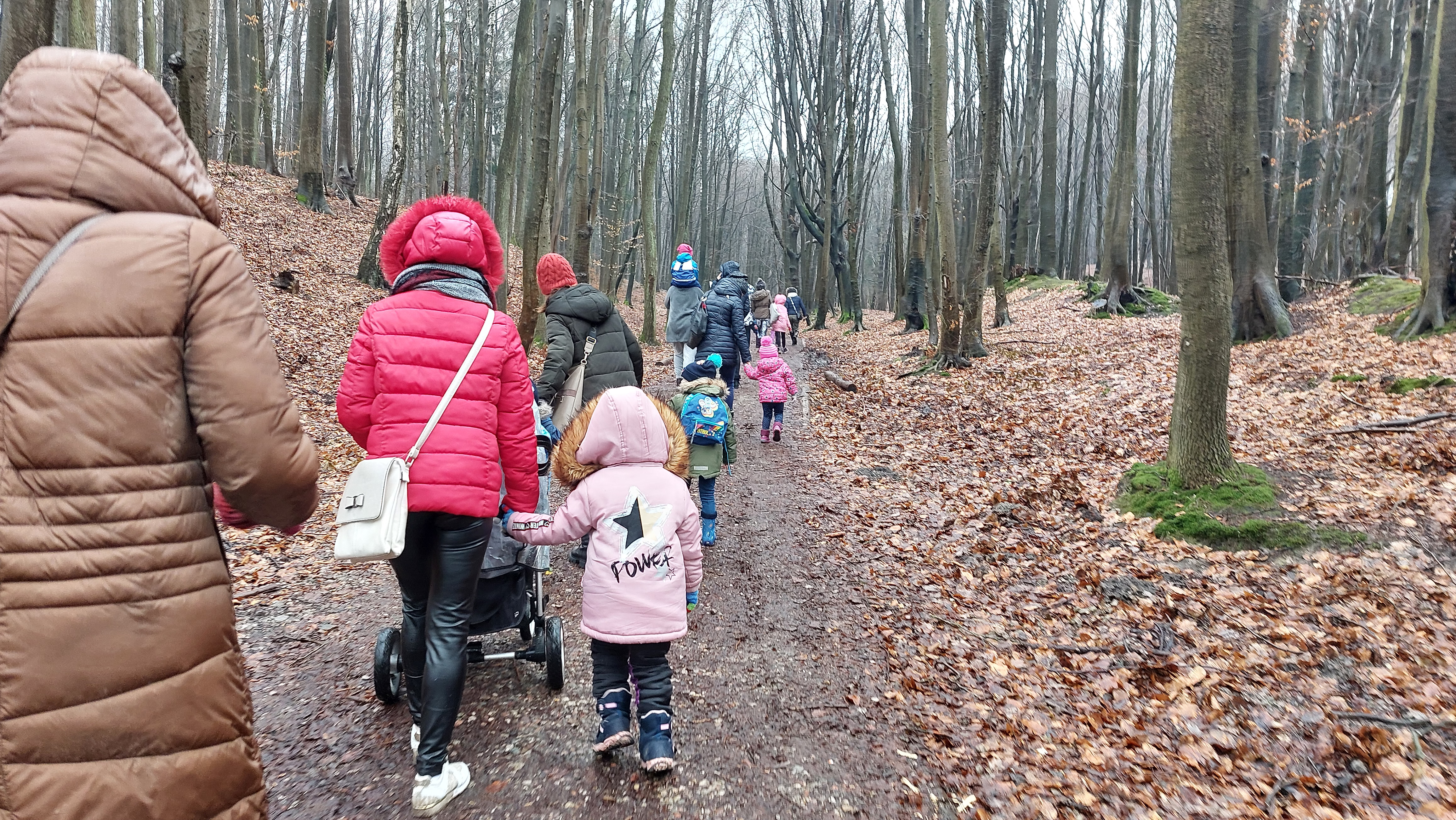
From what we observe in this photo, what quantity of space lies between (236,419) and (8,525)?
18.6 inches

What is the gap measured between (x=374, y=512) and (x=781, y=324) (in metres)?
16.0

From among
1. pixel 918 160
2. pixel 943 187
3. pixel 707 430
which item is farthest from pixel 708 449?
pixel 918 160

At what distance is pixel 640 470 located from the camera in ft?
11.0

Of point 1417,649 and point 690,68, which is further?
point 690,68

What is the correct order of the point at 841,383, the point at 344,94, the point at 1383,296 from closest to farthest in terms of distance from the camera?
the point at 1383,296 < the point at 841,383 < the point at 344,94

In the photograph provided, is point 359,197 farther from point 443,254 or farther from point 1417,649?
point 1417,649

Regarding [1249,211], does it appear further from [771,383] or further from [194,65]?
[194,65]

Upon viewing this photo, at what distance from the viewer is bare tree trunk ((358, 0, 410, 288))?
14.3m

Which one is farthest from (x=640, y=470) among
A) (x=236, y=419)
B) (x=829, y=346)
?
(x=829, y=346)

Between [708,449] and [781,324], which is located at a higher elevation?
[781,324]

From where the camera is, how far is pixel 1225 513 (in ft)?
18.7

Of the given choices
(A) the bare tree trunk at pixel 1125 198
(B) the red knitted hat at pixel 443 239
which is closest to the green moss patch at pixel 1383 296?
(A) the bare tree trunk at pixel 1125 198

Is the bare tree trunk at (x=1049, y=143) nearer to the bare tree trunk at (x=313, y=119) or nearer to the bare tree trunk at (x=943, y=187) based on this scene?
the bare tree trunk at (x=943, y=187)

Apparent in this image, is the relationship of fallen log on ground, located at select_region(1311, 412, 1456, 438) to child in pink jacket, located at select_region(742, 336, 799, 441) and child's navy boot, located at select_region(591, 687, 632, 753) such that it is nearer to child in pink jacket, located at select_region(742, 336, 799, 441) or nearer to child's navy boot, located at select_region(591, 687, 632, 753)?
child in pink jacket, located at select_region(742, 336, 799, 441)
